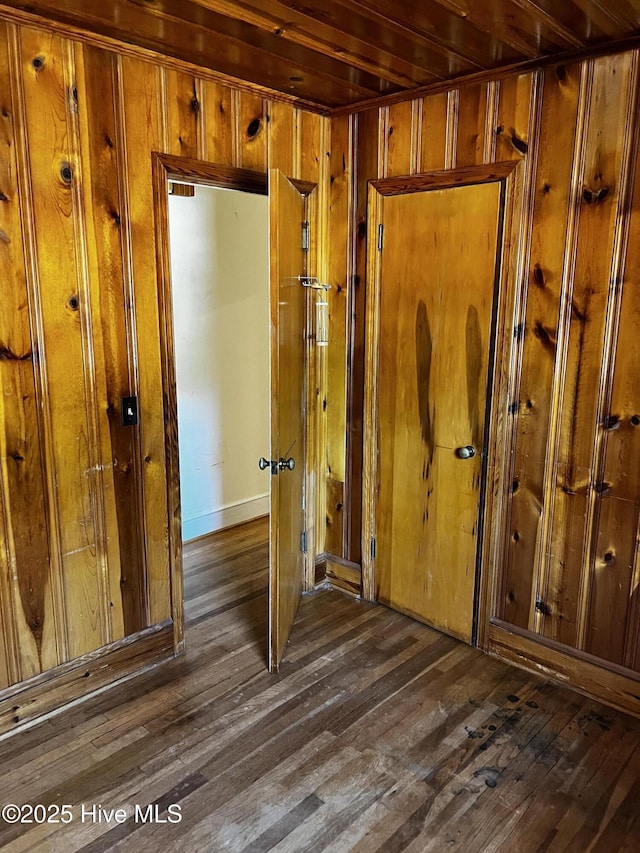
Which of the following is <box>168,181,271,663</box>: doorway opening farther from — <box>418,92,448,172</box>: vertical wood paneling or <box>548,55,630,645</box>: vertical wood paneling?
<box>548,55,630,645</box>: vertical wood paneling

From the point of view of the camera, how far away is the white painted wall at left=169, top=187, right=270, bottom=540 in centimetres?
397

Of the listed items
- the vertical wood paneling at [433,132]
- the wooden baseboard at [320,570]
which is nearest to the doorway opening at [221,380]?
the wooden baseboard at [320,570]

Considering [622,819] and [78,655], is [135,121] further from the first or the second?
[622,819]

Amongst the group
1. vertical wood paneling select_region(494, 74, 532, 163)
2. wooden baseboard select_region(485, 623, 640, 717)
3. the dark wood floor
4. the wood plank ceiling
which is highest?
the wood plank ceiling

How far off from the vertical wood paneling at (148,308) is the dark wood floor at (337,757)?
0.51 meters

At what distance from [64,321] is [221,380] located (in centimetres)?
199

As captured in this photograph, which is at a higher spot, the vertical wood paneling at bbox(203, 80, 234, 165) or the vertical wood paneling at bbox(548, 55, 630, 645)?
the vertical wood paneling at bbox(203, 80, 234, 165)

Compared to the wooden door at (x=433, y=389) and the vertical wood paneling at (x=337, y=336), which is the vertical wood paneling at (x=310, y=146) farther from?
the wooden door at (x=433, y=389)

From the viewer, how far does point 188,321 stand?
4000 mm

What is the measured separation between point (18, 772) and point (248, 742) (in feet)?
2.63

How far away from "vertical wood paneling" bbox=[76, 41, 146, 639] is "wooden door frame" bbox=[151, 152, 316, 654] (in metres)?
0.15

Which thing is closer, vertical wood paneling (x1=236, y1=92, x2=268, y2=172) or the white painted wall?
vertical wood paneling (x1=236, y1=92, x2=268, y2=172)

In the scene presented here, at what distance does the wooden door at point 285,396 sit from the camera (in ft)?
8.07

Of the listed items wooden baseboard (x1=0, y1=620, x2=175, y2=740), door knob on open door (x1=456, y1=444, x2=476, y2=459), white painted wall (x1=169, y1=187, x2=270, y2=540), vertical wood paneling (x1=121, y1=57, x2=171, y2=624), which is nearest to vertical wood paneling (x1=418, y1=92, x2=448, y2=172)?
vertical wood paneling (x1=121, y1=57, x2=171, y2=624)
